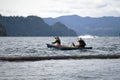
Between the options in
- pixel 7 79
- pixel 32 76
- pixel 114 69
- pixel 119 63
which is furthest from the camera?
pixel 119 63

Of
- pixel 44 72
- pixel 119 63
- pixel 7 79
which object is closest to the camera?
pixel 7 79

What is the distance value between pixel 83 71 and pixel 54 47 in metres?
32.6

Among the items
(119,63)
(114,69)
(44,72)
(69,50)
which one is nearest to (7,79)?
(44,72)

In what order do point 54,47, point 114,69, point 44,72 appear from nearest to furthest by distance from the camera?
point 44,72 → point 114,69 → point 54,47

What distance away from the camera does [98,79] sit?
78.9 feet

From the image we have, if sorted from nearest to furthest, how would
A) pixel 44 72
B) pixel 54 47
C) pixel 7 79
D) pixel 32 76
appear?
1. pixel 7 79
2. pixel 32 76
3. pixel 44 72
4. pixel 54 47

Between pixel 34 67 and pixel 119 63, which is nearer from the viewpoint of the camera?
pixel 34 67

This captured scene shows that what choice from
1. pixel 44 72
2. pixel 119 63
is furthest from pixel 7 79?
pixel 119 63

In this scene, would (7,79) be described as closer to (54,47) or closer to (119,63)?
(119,63)

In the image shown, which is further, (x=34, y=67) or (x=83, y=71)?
(x=34, y=67)

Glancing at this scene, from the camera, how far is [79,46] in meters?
57.3

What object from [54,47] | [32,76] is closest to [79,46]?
[54,47]

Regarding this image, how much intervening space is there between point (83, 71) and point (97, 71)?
119cm

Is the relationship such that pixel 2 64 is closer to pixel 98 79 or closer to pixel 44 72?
pixel 44 72
